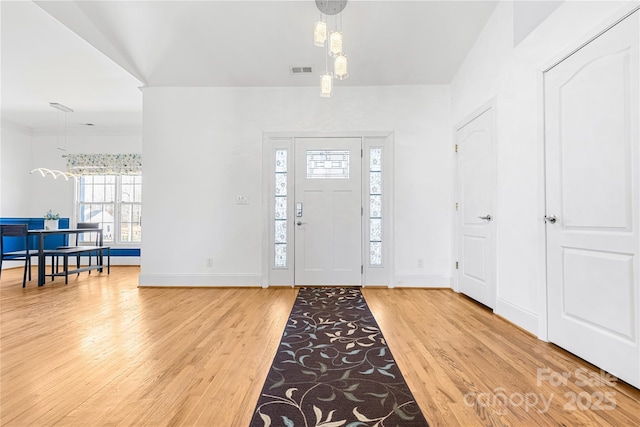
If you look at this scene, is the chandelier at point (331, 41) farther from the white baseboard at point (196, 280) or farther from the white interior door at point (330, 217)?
the white baseboard at point (196, 280)

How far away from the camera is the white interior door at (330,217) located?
447 cm

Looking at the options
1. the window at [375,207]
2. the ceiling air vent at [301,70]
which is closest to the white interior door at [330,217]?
the window at [375,207]

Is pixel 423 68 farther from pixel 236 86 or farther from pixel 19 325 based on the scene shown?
pixel 19 325

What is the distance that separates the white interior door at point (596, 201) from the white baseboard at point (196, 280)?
3.46m

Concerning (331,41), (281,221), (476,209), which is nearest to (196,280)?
(281,221)

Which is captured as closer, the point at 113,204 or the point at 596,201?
the point at 596,201

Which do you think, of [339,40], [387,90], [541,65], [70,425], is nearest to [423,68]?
[387,90]

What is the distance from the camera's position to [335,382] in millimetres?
1805

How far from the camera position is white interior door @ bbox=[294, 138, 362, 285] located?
4473 millimetres

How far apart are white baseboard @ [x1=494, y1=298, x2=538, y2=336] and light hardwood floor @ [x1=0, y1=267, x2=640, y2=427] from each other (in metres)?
0.07

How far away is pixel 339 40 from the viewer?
2492 mm

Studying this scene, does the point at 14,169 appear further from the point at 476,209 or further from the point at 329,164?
the point at 476,209

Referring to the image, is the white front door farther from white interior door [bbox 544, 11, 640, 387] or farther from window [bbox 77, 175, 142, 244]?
window [bbox 77, 175, 142, 244]

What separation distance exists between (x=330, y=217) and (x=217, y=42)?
8.55ft
